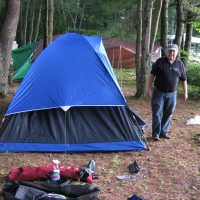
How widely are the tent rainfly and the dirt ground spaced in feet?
0.56

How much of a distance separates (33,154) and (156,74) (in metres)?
2.39

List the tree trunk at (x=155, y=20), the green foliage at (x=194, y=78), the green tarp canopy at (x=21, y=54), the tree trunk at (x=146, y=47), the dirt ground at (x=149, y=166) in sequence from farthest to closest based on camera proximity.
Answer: the green tarp canopy at (x=21, y=54) → the green foliage at (x=194, y=78) → the tree trunk at (x=155, y=20) → the tree trunk at (x=146, y=47) → the dirt ground at (x=149, y=166)

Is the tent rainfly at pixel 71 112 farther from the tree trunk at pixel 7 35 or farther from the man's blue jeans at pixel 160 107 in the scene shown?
the tree trunk at pixel 7 35

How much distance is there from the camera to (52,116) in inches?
216

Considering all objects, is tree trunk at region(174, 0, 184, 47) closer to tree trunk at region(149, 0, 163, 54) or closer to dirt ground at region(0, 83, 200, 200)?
tree trunk at region(149, 0, 163, 54)

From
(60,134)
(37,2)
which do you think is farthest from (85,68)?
(37,2)

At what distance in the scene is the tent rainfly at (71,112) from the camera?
17.3ft

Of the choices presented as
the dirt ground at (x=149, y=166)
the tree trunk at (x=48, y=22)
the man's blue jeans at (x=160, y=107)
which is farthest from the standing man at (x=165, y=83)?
the tree trunk at (x=48, y=22)

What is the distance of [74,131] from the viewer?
5406mm

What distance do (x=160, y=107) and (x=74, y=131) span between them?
1.52 metres

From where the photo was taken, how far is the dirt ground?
4047 millimetres

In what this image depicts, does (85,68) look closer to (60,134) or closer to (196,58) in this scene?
(60,134)

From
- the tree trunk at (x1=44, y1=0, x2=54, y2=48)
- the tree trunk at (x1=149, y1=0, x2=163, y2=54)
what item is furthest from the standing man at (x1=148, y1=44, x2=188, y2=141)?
the tree trunk at (x1=44, y1=0, x2=54, y2=48)

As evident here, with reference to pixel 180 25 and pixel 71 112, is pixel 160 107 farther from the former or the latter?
pixel 180 25
